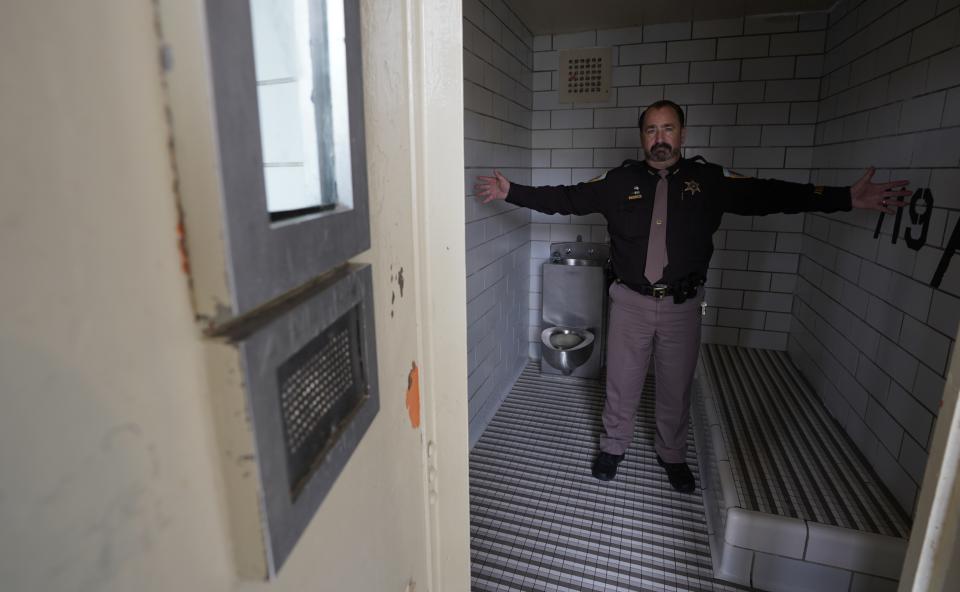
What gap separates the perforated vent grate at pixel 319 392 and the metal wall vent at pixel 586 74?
11.1 feet

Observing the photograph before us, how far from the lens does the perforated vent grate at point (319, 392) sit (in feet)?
1.34

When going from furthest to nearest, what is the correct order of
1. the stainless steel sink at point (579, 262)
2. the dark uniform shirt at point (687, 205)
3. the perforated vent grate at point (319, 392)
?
1. the stainless steel sink at point (579, 262)
2. the dark uniform shirt at point (687, 205)
3. the perforated vent grate at point (319, 392)

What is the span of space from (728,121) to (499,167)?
5.29 ft

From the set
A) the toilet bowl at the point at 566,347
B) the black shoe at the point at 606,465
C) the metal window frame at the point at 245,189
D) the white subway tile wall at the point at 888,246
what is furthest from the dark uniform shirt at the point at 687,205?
the metal window frame at the point at 245,189

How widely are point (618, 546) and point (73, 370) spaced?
214cm

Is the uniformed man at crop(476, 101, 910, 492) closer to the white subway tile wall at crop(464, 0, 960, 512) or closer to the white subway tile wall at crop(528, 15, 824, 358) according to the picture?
the white subway tile wall at crop(464, 0, 960, 512)

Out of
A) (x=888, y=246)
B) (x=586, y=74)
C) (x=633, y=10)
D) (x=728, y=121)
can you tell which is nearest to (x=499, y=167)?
(x=586, y=74)

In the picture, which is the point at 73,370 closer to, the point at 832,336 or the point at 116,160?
the point at 116,160

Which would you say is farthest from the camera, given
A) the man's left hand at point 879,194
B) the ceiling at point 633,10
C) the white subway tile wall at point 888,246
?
the ceiling at point 633,10

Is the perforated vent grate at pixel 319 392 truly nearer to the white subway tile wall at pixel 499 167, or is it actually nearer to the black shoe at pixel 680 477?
the white subway tile wall at pixel 499 167

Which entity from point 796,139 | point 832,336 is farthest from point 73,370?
point 796,139

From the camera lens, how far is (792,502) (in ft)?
6.22

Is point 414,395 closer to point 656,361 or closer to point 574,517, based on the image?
point 574,517

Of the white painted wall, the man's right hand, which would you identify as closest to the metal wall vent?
the man's right hand
